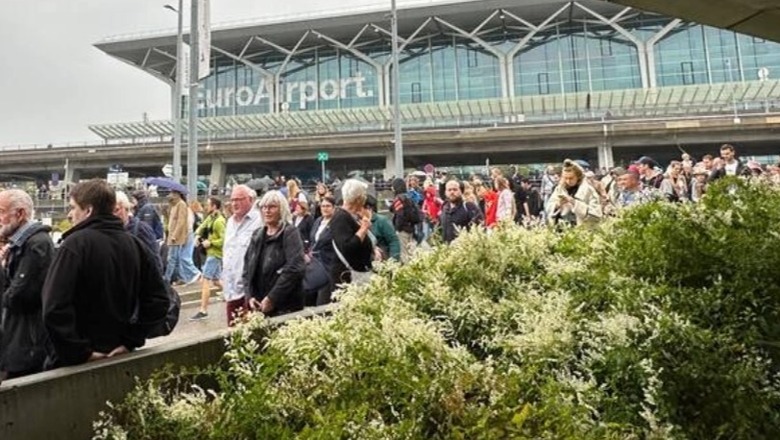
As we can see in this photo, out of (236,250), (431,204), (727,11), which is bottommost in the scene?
(236,250)

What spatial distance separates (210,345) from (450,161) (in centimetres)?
4788

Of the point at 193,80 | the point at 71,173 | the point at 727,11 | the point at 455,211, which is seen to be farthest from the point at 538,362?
the point at 71,173

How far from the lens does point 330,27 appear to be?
219 ft

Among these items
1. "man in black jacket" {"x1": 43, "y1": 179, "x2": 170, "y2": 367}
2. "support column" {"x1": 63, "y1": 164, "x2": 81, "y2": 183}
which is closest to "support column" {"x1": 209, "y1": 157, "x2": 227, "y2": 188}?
"support column" {"x1": 63, "y1": 164, "x2": 81, "y2": 183}

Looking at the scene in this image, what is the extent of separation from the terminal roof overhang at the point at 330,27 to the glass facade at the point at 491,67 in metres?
1.83

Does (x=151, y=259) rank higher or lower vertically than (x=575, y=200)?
lower

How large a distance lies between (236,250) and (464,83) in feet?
208

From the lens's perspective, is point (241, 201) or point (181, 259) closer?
point (241, 201)

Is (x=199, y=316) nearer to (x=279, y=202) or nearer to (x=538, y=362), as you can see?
(x=279, y=202)

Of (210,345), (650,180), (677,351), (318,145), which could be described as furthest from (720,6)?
(318,145)

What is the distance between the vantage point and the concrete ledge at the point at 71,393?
2604 mm

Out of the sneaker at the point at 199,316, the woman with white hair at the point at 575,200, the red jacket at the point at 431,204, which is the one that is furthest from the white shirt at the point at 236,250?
the red jacket at the point at 431,204

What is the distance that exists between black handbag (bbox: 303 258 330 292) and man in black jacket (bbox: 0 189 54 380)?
91.1 inches

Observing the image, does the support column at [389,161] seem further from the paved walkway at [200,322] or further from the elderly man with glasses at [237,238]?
the elderly man with glasses at [237,238]
